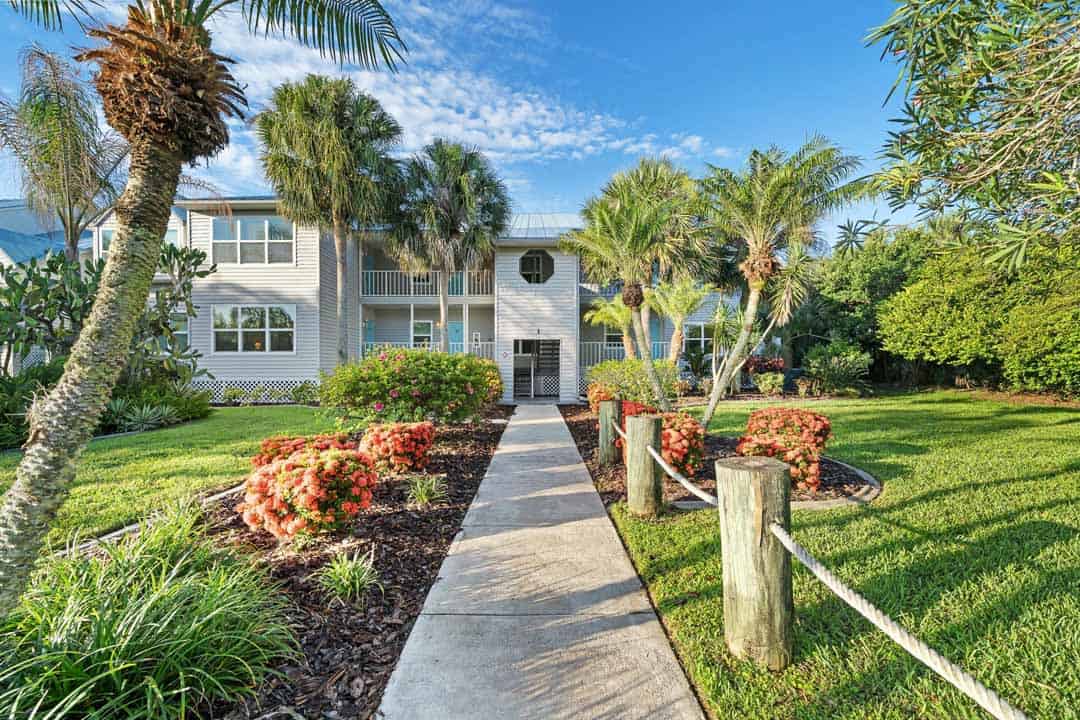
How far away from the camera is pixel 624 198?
30.5 feet

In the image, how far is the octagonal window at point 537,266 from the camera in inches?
744

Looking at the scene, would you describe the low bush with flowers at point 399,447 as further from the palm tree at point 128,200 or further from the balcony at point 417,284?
the balcony at point 417,284

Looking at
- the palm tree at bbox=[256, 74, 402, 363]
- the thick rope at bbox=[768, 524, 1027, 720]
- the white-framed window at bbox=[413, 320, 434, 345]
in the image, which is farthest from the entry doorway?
the thick rope at bbox=[768, 524, 1027, 720]

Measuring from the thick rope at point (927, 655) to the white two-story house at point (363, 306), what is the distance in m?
15.4

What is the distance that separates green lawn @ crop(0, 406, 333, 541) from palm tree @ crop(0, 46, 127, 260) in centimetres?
704

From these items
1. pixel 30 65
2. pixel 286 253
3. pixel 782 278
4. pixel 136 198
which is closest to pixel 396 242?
pixel 286 253

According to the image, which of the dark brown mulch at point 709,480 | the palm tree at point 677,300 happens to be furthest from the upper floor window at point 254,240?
the dark brown mulch at point 709,480

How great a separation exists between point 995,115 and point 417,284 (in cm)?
1775

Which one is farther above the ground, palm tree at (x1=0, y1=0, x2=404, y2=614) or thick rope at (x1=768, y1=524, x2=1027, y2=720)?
palm tree at (x1=0, y1=0, x2=404, y2=614)

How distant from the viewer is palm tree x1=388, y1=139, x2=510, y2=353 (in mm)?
15875

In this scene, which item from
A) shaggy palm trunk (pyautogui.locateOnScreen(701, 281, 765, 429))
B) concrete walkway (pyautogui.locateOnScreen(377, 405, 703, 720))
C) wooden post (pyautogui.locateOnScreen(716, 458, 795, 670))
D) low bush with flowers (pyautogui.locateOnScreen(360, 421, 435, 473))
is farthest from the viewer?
shaggy palm trunk (pyautogui.locateOnScreen(701, 281, 765, 429))

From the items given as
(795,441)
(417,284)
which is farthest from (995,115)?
(417,284)

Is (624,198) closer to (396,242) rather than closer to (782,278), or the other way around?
(782,278)

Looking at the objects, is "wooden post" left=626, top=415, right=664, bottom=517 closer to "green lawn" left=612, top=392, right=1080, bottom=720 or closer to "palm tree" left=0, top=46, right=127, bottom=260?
"green lawn" left=612, top=392, right=1080, bottom=720
